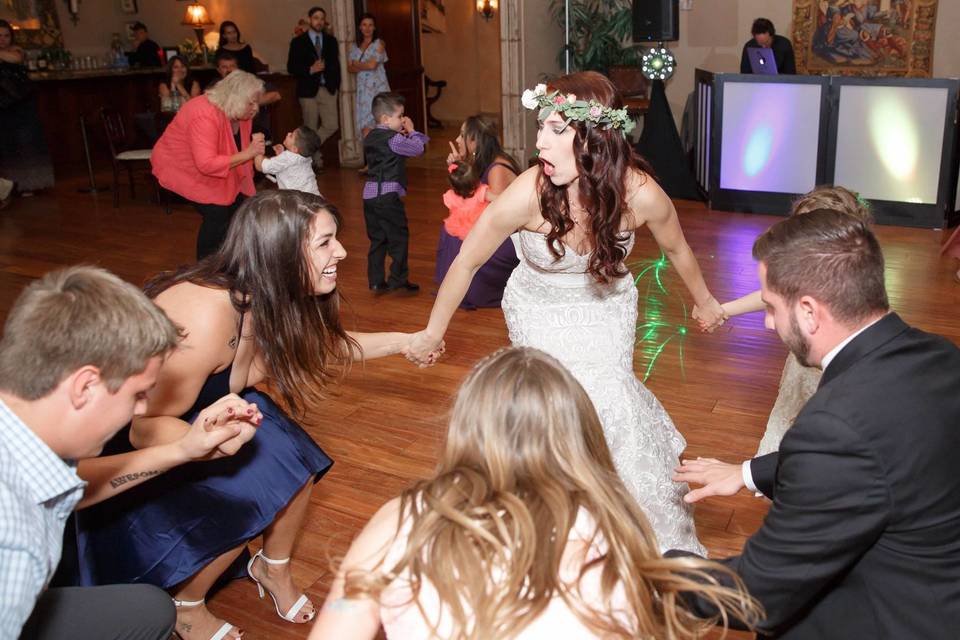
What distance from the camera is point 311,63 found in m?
10.5

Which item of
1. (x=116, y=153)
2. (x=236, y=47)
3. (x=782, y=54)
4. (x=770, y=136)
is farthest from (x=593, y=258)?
(x=236, y=47)

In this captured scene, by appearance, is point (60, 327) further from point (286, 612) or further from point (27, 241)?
point (27, 241)

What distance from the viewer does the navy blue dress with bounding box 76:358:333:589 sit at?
243 cm

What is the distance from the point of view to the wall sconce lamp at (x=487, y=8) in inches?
550

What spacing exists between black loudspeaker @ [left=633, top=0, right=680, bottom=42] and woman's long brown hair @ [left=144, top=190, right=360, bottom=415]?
6.68m

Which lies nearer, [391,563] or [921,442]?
[391,563]

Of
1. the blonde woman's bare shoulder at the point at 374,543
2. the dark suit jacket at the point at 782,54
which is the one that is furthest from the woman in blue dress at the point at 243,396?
the dark suit jacket at the point at 782,54

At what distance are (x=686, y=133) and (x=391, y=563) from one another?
8.68 metres

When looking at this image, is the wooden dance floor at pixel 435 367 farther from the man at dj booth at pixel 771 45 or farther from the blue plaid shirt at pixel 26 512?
the man at dj booth at pixel 771 45

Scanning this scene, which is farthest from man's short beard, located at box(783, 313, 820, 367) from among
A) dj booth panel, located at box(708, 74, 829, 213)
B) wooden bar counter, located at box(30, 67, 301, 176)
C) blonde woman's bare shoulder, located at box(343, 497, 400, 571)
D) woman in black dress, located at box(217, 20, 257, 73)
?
woman in black dress, located at box(217, 20, 257, 73)

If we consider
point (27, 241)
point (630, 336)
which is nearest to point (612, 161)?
point (630, 336)

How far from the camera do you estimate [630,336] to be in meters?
3.12

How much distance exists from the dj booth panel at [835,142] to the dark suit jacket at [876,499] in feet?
19.6

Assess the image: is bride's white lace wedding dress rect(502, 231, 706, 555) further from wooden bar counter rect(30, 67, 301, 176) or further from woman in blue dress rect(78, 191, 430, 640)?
wooden bar counter rect(30, 67, 301, 176)
